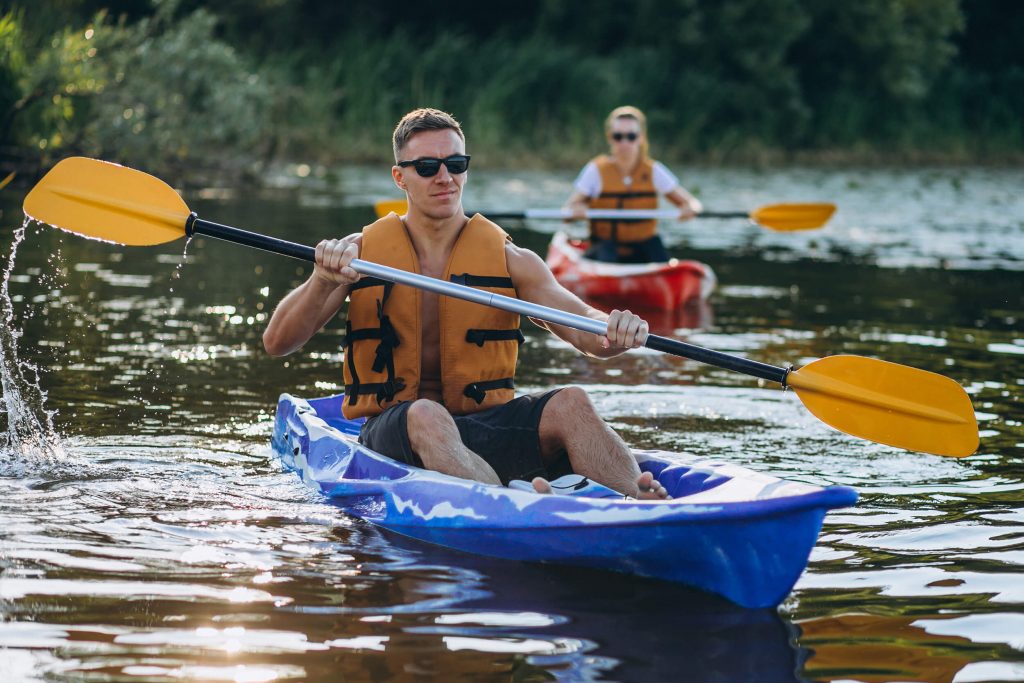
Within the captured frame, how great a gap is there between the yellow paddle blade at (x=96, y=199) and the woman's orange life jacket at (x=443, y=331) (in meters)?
1.04

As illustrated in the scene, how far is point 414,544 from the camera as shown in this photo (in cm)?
407

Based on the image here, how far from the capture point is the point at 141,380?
6.38 metres

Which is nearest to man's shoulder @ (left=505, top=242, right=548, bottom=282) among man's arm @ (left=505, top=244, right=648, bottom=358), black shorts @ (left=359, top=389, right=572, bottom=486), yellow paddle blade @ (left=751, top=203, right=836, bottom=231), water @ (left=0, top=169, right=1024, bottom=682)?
man's arm @ (left=505, top=244, right=648, bottom=358)

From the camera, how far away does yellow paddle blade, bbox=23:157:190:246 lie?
5.10 metres

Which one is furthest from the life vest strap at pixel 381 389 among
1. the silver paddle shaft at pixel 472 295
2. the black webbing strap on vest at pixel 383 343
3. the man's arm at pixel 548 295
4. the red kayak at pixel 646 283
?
the red kayak at pixel 646 283

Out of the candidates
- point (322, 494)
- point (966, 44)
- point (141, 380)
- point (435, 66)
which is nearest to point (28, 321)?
point (141, 380)

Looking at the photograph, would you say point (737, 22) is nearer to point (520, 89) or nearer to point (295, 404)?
point (520, 89)

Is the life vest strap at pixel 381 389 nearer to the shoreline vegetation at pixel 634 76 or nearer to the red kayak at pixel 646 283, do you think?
the red kayak at pixel 646 283

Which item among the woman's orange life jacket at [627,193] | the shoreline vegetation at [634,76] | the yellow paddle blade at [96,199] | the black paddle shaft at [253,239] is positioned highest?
the shoreline vegetation at [634,76]

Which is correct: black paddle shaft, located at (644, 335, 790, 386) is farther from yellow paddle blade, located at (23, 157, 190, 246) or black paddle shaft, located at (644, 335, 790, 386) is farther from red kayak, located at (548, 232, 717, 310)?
red kayak, located at (548, 232, 717, 310)

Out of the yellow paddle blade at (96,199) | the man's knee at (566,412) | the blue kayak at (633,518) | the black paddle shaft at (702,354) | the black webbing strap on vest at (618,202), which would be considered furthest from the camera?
the black webbing strap on vest at (618,202)

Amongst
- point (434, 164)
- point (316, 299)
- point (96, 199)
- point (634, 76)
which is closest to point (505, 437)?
point (316, 299)

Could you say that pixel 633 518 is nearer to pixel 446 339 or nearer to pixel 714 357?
pixel 714 357

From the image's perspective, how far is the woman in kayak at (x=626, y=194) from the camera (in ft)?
30.9
